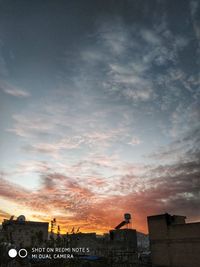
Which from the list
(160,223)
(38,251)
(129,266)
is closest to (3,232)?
(38,251)

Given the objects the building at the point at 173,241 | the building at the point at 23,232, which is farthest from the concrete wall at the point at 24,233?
the building at the point at 173,241

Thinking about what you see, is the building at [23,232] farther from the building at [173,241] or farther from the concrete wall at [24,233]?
the building at [173,241]

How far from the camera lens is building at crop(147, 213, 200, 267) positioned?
35.4 metres

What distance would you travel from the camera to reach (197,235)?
35.2m

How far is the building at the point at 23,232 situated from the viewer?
61312 millimetres

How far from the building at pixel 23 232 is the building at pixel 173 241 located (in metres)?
30.1

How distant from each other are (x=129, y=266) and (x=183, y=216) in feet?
34.9

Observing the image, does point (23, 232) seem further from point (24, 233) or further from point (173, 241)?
point (173, 241)

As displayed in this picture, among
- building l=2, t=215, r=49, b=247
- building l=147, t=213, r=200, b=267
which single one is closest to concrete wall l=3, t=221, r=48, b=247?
building l=2, t=215, r=49, b=247

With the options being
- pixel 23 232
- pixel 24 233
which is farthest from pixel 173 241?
pixel 23 232

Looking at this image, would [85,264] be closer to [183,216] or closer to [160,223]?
[160,223]

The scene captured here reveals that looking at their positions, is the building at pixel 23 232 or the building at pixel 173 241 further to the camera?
the building at pixel 23 232

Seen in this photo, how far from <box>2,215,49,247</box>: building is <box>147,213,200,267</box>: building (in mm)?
30062

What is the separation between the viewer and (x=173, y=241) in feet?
124
